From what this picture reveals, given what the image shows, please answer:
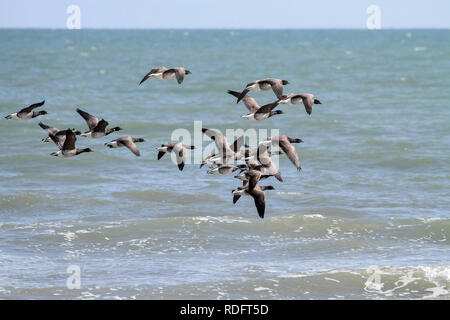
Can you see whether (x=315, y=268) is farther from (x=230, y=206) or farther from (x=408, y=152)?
(x=408, y=152)

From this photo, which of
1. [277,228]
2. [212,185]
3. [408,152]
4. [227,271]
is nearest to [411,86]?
[408,152]

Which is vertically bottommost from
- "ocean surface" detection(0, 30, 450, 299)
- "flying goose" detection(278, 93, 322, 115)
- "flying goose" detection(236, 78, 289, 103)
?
"ocean surface" detection(0, 30, 450, 299)

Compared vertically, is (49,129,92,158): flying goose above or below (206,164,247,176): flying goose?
above

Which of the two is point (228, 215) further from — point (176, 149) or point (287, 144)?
point (287, 144)

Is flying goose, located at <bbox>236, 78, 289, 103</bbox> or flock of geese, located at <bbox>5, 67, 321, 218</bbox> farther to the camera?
flying goose, located at <bbox>236, 78, 289, 103</bbox>

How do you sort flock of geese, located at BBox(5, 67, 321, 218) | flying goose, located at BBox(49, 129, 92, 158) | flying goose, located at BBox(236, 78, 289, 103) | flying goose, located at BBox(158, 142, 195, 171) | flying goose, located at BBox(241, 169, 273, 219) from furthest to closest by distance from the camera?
flying goose, located at BBox(236, 78, 289, 103), flying goose, located at BBox(49, 129, 92, 158), flying goose, located at BBox(158, 142, 195, 171), flock of geese, located at BBox(5, 67, 321, 218), flying goose, located at BBox(241, 169, 273, 219)

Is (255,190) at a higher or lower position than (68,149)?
lower

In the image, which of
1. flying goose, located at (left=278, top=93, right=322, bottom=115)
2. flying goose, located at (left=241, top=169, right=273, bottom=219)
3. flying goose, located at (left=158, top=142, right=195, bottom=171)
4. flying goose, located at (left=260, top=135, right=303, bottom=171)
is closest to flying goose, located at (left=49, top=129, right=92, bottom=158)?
flying goose, located at (left=158, top=142, right=195, bottom=171)

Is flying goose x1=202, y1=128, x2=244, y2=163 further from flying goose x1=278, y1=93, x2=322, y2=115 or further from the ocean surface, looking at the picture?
the ocean surface

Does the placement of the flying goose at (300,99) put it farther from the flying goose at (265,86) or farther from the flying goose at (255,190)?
the flying goose at (255,190)

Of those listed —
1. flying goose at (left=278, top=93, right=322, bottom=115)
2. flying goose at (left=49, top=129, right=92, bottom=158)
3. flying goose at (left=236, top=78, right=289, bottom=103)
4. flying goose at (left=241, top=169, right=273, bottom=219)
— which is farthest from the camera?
flying goose at (left=236, top=78, right=289, bottom=103)

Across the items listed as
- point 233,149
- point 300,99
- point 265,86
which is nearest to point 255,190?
point 233,149

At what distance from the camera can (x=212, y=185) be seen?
24.5 metres

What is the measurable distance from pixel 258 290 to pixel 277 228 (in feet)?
14.8
